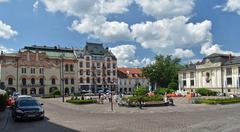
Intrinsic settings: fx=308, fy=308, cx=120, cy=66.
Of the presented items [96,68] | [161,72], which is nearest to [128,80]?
[96,68]

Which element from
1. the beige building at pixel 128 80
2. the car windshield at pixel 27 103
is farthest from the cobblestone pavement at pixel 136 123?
the beige building at pixel 128 80

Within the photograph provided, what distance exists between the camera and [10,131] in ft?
56.0

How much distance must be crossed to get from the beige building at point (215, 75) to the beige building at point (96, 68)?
87.7ft

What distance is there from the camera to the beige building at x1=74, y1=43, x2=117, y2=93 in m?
101

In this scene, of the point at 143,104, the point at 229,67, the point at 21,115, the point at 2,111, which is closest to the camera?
the point at 21,115

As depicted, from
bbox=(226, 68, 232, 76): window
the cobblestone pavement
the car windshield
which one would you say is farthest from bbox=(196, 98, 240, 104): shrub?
bbox=(226, 68, 232, 76): window

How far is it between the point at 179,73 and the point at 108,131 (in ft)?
250

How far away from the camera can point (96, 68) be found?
338 feet

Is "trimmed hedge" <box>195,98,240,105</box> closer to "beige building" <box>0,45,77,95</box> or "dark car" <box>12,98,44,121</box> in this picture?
"dark car" <box>12,98,44,121</box>

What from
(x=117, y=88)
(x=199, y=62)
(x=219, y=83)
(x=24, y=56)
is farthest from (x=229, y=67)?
(x=24, y=56)

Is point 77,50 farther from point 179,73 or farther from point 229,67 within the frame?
point 229,67

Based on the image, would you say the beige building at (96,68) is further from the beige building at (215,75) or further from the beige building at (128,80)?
the beige building at (215,75)

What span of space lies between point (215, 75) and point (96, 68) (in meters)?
41.0

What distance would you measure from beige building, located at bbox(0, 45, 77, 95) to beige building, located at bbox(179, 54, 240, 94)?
3339 cm
